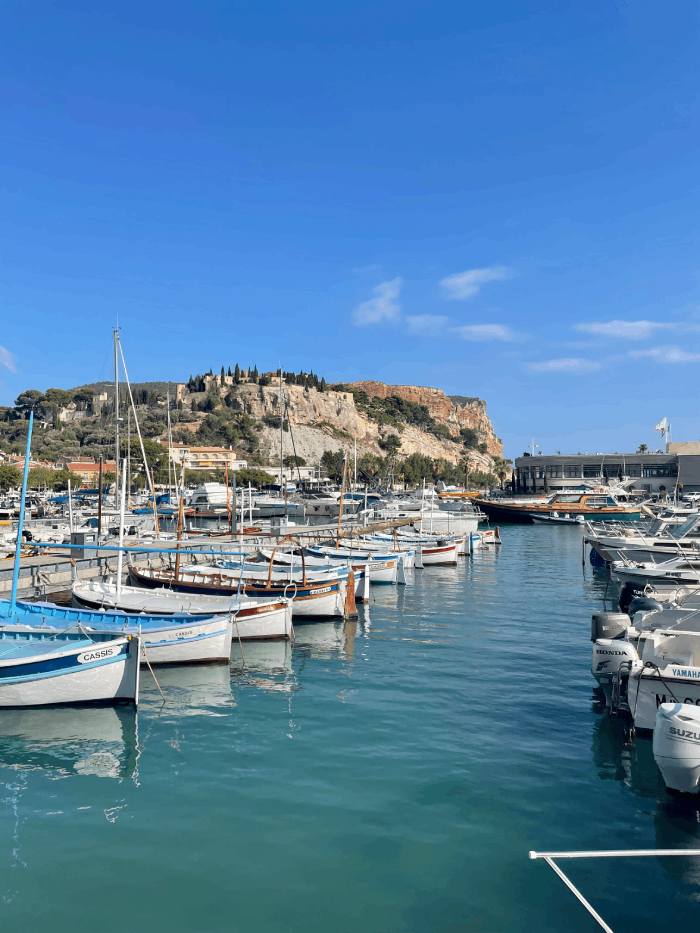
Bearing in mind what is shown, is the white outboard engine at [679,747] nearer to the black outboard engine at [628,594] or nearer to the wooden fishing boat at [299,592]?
the black outboard engine at [628,594]

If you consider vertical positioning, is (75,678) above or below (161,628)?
below

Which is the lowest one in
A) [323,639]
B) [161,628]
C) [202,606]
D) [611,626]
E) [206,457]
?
[323,639]

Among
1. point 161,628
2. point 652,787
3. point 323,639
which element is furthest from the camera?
point 323,639

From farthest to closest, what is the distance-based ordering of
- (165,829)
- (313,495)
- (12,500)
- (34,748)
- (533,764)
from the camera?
1. (313,495)
2. (12,500)
3. (34,748)
4. (533,764)
5. (165,829)

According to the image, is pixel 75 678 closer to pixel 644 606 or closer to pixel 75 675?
pixel 75 675

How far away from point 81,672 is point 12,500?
276 feet

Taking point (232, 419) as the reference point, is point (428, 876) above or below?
below

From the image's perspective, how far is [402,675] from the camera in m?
19.9

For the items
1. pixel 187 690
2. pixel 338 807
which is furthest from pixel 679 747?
pixel 187 690

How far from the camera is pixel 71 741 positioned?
14914 mm

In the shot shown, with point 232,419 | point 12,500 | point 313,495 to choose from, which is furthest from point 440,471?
point 12,500

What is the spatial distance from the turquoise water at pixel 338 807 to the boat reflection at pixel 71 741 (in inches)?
Result: 2.2

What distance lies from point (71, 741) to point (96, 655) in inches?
77.8

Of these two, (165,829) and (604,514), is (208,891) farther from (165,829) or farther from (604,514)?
(604,514)
